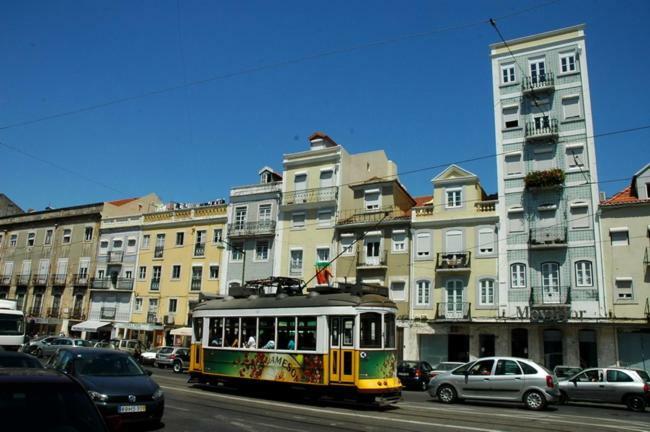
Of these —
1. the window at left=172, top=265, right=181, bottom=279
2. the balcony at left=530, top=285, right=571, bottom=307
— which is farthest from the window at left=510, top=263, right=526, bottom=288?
the window at left=172, top=265, right=181, bottom=279

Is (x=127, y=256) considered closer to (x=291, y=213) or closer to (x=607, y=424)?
(x=291, y=213)

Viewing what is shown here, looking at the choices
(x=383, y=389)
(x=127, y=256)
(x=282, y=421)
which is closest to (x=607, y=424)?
(x=383, y=389)

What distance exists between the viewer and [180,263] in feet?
150

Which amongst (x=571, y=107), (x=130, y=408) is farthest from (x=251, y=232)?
(x=130, y=408)

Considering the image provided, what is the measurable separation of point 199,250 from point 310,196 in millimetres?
11099

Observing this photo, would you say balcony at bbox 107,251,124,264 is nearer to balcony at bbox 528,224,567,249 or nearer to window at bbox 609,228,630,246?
balcony at bbox 528,224,567,249

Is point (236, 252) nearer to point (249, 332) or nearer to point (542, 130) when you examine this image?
point (542, 130)

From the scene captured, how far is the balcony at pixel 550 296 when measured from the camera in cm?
3025

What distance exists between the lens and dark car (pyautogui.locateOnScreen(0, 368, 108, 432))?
177 inches

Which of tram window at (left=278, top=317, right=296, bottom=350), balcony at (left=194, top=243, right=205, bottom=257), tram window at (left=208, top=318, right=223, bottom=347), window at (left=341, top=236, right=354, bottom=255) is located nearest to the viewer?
tram window at (left=278, top=317, right=296, bottom=350)

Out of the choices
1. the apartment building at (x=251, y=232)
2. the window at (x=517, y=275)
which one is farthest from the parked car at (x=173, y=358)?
the window at (x=517, y=275)

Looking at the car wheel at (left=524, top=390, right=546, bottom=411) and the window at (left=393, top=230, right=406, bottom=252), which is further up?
the window at (left=393, top=230, right=406, bottom=252)

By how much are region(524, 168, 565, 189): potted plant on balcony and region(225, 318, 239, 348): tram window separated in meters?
21.3

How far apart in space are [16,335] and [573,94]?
3360 cm
